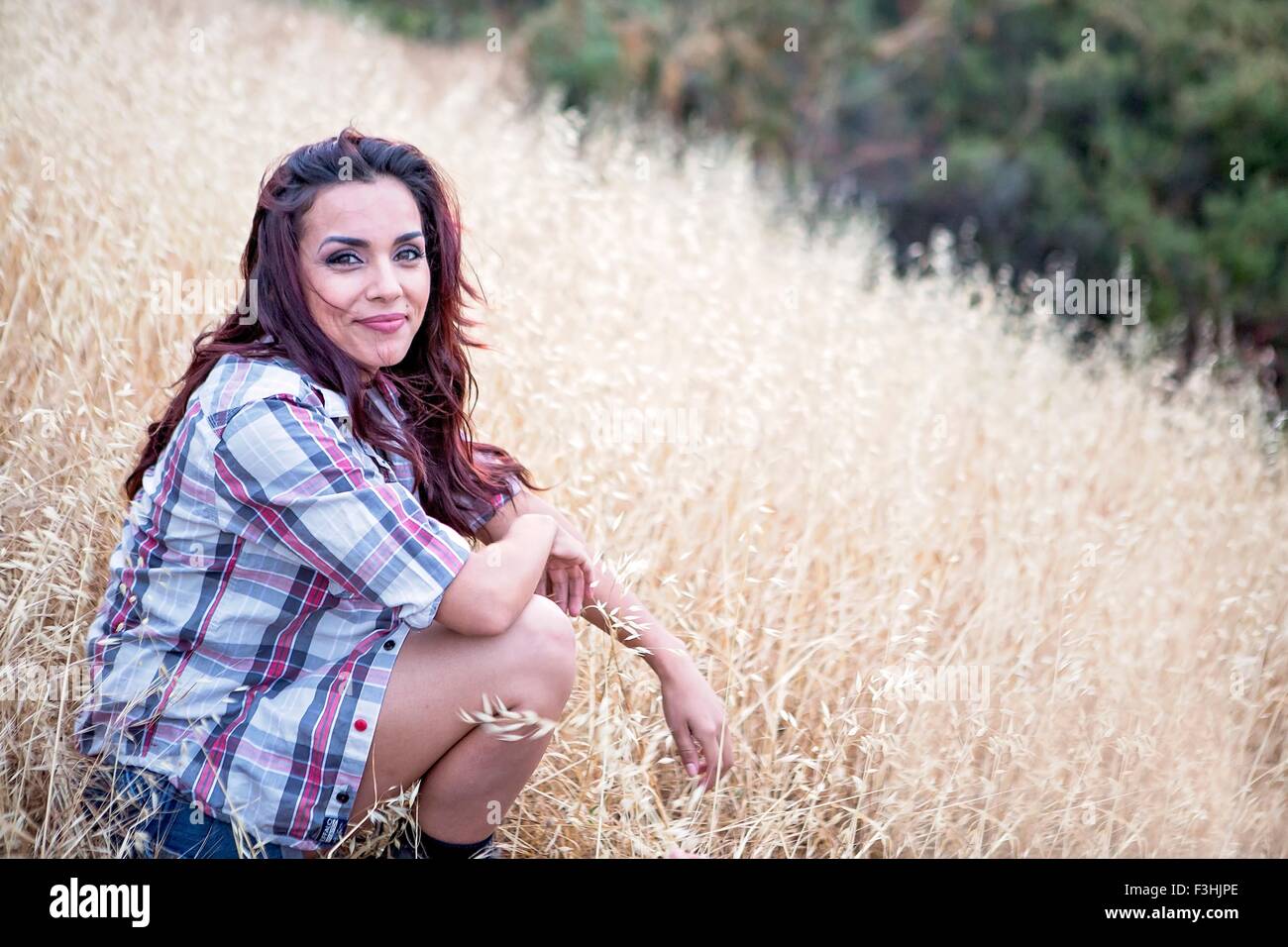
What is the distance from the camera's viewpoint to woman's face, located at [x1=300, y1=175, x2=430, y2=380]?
1923 millimetres

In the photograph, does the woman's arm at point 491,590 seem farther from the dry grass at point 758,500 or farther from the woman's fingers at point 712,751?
the woman's fingers at point 712,751

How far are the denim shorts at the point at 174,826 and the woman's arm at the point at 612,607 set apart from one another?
0.66m

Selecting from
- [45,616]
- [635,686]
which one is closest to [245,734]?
[45,616]

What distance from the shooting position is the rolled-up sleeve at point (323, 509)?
1700 millimetres

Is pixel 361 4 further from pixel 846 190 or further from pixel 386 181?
pixel 386 181

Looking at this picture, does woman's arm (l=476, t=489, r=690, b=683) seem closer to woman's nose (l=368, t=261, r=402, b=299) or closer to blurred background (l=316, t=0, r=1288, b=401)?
woman's nose (l=368, t=261, r=402, b=299)

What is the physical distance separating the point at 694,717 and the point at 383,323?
90 cm

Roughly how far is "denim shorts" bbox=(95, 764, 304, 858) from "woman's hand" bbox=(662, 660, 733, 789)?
2.30ft

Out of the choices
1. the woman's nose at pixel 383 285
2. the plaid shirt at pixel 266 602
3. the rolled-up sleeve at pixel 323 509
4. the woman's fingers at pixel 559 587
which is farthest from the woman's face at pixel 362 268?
the woman's fingers at pixel 559 587

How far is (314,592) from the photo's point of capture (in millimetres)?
1846

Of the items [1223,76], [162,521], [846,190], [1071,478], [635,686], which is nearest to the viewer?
[162,521]

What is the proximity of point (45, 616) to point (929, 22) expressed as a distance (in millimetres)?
6534

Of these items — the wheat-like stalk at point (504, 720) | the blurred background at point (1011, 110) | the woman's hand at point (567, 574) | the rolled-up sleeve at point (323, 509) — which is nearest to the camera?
the rolled-up sleeve at point (323, 509)

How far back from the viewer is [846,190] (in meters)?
6.93
